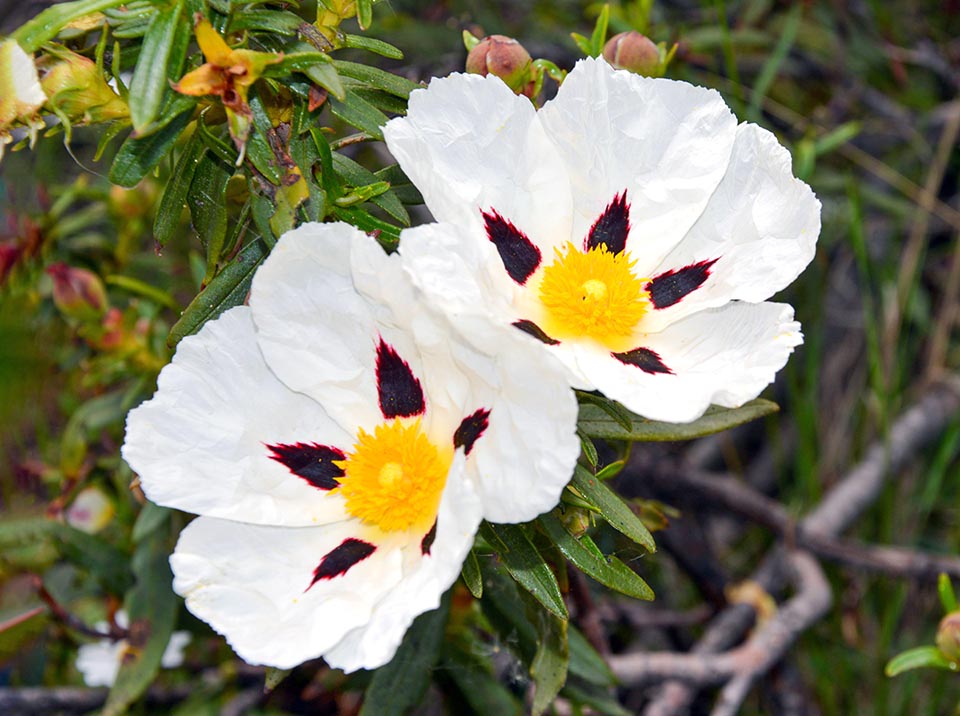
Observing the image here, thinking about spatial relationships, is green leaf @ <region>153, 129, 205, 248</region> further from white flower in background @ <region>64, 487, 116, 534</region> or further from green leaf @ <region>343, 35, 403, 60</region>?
white flower in background @ <region>64, 487, 116, 534</region>

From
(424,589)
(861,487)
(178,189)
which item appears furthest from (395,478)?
(861,487)

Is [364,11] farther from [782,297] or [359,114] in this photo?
[782,297]

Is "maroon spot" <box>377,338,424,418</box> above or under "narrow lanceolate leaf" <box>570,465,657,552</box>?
above

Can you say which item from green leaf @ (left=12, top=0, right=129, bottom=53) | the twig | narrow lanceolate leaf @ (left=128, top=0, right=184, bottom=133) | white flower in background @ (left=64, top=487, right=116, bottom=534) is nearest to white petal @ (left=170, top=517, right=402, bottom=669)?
narrow lanceolate leaf @ (left=128, top=0, right=184, bottom=133)

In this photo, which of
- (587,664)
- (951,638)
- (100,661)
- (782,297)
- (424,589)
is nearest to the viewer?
(424,589)

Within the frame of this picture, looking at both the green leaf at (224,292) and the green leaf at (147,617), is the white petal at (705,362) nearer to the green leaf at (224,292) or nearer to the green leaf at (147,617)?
the green leaf at (224,292)

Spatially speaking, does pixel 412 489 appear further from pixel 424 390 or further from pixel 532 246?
pixel 532 246

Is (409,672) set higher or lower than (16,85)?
lower
